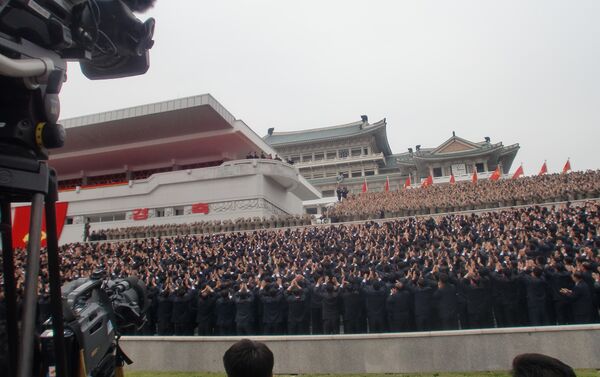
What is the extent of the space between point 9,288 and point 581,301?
879 centimetres

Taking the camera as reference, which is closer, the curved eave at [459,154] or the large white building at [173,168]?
the large white building at [173,168]

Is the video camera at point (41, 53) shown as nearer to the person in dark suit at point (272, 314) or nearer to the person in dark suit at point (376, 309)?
the person in dark suit at point (376, 309)

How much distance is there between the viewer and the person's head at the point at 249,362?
81.1 inches

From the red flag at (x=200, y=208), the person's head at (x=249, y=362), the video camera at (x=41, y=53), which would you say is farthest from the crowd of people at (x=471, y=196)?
the video camera at (x=41, y=53)

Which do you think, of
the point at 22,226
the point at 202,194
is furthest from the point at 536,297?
the point at 202,194

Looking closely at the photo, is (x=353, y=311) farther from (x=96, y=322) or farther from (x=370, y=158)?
(x=370, y=158)

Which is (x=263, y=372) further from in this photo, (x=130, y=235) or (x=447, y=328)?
(x=130, y=235)

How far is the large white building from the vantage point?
26.5m

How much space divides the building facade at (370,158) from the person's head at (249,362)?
1478 inches

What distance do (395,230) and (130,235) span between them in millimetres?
14626

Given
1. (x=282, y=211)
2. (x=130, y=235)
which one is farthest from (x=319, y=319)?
(x=282, y=211)

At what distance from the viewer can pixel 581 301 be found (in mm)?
7809

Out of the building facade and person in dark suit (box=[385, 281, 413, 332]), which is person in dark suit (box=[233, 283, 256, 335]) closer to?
person in dark suit (box=[385, 281, 413, 332])

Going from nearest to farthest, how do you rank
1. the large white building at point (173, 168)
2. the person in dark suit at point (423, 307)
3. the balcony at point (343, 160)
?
1. the person in dark suit at point (423, 307)
2. the large white building at point (173, 168)
3. the balcony at point (343, 160)
